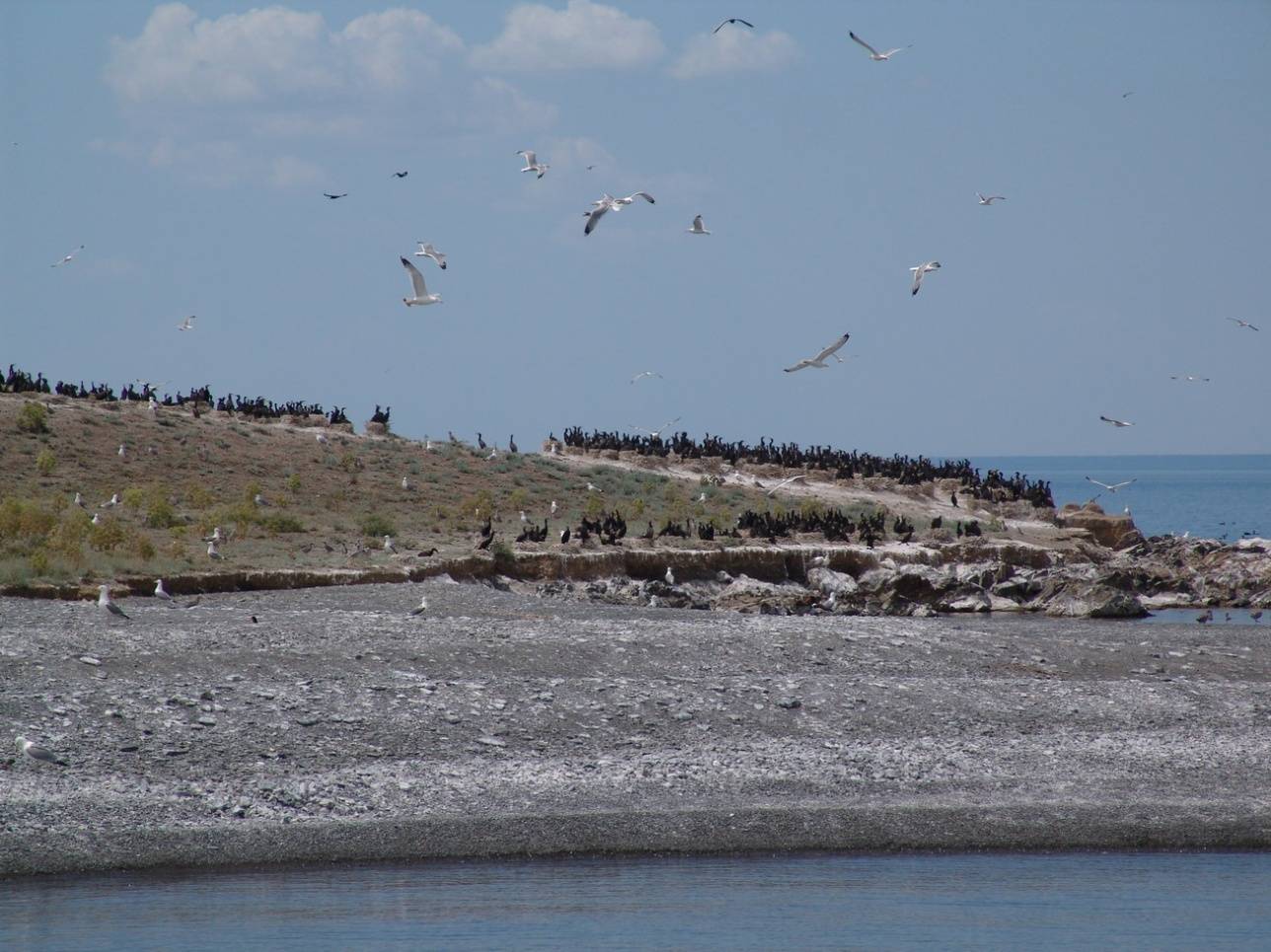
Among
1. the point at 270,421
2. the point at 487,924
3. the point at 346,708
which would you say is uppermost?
the point at 270,421

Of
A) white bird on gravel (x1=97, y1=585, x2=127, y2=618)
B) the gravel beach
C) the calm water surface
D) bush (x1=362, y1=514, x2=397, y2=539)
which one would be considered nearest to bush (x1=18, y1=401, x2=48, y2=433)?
bush (x1=362, y1=514, x2=397, y2=539)

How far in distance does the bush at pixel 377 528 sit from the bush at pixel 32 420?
12024 millimetres

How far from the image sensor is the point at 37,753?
15242mm

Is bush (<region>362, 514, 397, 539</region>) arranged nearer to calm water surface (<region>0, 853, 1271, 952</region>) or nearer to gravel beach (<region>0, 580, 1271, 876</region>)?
gravel beach (<region>0, 580, 1271, 876</region>)

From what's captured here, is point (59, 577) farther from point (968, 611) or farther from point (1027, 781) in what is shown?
point (968, 611)

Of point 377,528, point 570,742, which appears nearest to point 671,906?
point 570,742

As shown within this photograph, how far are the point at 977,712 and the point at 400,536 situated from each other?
17.7 m

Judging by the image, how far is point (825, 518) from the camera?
4038 cm

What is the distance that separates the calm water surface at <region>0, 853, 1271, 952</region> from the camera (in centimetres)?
1329

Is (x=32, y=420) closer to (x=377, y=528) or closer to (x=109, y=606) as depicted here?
(x=377, y=528)

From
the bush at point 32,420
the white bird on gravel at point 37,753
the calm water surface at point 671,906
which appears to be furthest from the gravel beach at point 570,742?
the bush at point 32,420

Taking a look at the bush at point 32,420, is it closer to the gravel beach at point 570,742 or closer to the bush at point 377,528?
the bush at point 377,528

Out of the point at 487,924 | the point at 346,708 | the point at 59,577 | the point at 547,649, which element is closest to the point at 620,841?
the point at 487,924

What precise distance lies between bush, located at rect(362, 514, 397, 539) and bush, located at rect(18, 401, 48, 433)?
1202cm
